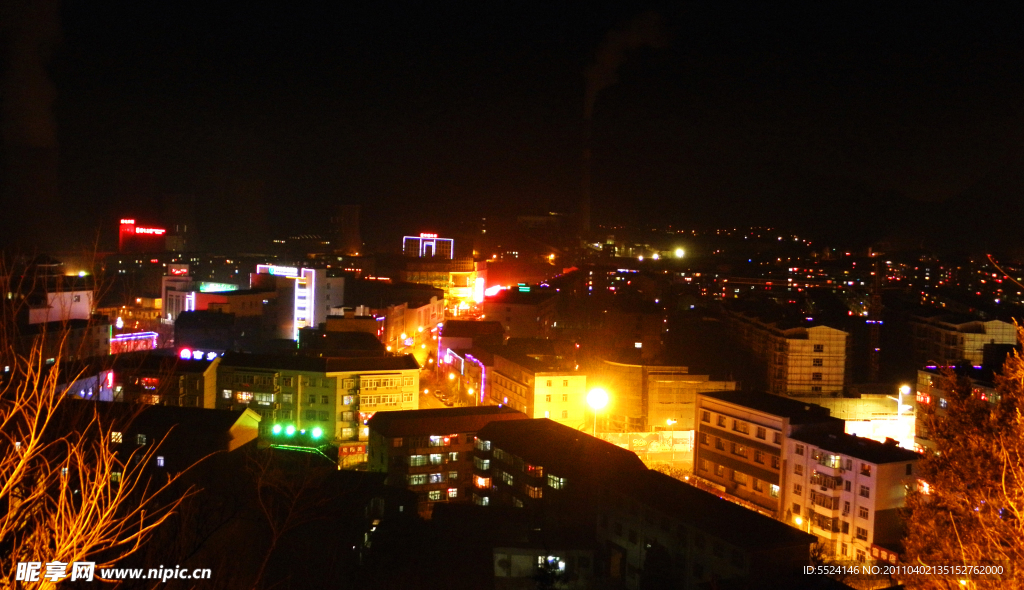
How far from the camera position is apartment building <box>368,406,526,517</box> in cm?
566

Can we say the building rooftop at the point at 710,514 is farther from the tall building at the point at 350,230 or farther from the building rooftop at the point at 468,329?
the tall building at the point at 350,230

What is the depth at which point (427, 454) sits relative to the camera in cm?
574

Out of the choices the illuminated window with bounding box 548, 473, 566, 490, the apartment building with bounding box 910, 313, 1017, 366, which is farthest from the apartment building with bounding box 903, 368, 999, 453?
the illuminated window with bounding box 548, 473, 566, 490

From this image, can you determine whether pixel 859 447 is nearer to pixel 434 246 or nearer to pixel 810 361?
pixel 810 361

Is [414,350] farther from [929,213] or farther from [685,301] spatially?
[929,213]

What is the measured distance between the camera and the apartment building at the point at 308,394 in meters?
6.96

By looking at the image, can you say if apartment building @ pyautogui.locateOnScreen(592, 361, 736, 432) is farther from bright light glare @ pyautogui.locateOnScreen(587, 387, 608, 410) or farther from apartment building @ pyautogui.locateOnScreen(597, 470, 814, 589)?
apartment building @ pyautogui.locateOnScreen(597, 470, 814, 589)

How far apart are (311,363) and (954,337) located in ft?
26.3

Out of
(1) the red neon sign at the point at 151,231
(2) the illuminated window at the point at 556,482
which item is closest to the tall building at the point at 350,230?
→ (1) the red neon sign at the point at 151,231

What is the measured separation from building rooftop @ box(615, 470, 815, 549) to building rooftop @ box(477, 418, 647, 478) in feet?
0.90

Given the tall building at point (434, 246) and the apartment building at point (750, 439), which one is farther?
the tall building at point (434, 246)

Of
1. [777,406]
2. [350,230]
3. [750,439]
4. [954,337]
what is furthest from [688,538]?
[350,230]

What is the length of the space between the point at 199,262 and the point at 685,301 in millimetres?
12843

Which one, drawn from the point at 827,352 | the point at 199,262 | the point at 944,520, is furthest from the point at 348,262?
the point at 944,520
